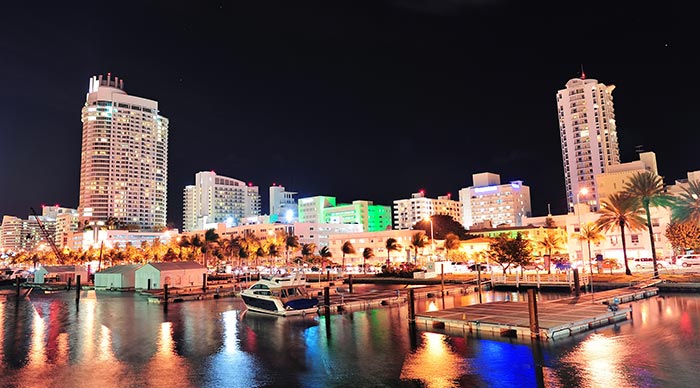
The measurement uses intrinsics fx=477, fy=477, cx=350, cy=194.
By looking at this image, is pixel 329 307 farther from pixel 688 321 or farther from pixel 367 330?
pixel 688 321

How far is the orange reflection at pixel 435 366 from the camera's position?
67.6 feet

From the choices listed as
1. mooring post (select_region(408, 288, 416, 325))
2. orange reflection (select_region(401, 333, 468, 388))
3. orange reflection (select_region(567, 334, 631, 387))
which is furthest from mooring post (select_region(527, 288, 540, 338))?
mooring post (select_region(408, 288, 416, 325))

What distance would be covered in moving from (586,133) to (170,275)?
169m

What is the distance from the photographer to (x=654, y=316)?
3591cm

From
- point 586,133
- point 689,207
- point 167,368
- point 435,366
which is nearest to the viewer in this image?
point 435,366

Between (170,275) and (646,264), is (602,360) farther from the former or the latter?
(170,275)

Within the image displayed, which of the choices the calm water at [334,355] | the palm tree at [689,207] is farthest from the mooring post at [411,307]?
the palm tree at [689,207]

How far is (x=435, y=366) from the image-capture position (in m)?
23.0

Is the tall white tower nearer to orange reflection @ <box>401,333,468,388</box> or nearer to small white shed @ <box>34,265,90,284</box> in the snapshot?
small white shed @ <box>34,265,90,284</box>

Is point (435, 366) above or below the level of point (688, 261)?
below

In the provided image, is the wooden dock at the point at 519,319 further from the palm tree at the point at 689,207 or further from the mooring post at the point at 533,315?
the palm tree at the point at 689,207

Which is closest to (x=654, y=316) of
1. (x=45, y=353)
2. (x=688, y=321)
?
(x=688, y=321)

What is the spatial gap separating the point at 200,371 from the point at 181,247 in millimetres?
112197

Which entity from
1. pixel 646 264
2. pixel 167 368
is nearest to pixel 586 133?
pixel 646 264
